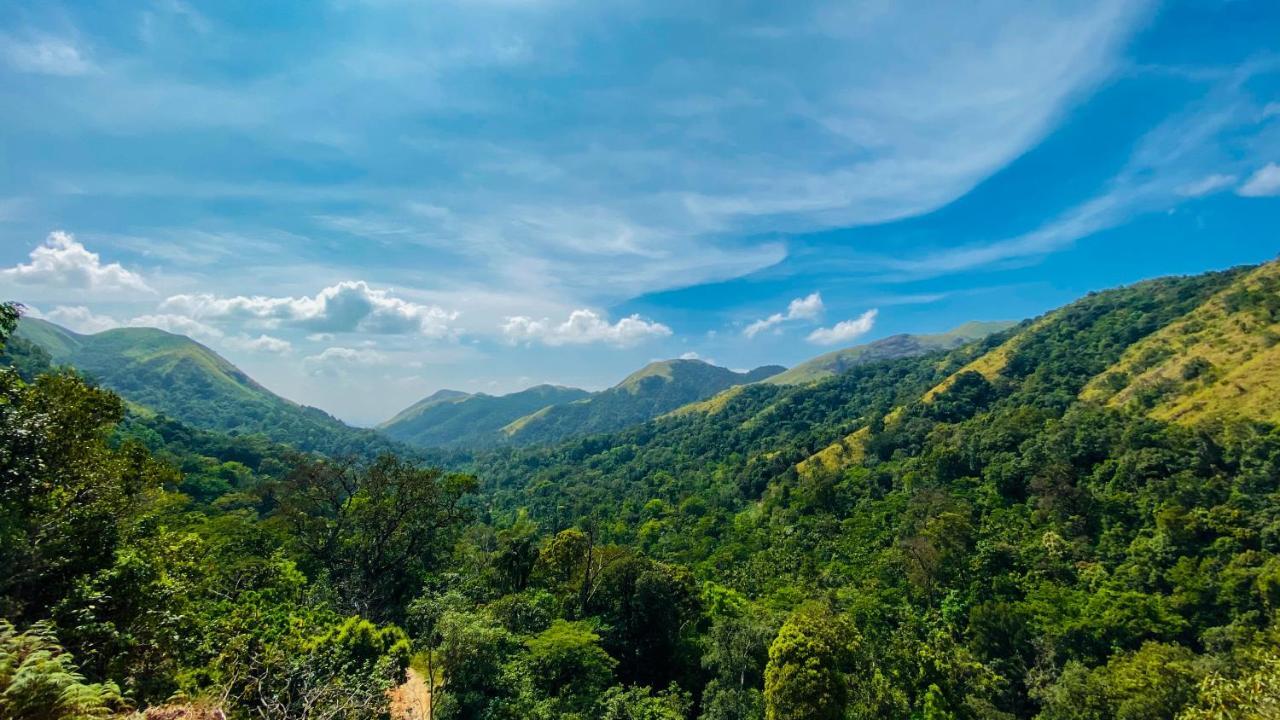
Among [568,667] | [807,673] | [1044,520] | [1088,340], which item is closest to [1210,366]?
[1044,520]

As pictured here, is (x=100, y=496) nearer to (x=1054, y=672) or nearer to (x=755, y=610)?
(x=755, y=610)

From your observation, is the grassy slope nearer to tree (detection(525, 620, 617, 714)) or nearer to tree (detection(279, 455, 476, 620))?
→ tree (detection(525, 620, 617, 714))

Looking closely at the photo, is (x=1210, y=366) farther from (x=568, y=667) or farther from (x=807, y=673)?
(x=568, y=667)

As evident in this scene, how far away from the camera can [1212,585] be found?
116ft

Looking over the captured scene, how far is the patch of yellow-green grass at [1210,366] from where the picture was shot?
5697 centimetres

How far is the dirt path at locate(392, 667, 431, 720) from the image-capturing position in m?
20.4

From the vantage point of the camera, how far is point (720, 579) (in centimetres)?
5316

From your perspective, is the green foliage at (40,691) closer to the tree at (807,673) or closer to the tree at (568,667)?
the tree at (568,667)

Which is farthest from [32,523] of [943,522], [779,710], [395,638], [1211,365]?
[1211,365]

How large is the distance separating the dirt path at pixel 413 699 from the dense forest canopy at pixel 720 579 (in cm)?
129

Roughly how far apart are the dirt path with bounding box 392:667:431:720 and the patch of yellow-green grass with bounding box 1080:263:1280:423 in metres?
78.8

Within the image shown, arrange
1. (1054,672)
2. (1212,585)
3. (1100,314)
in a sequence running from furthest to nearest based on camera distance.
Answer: (1100,314) < (1212,585) < (1054,672)

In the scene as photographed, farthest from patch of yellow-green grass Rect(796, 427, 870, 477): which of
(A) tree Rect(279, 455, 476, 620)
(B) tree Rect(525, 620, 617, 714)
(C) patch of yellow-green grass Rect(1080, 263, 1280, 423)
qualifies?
(A) tree Rect(279, 455, 476, 620)

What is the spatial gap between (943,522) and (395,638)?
48981mm
